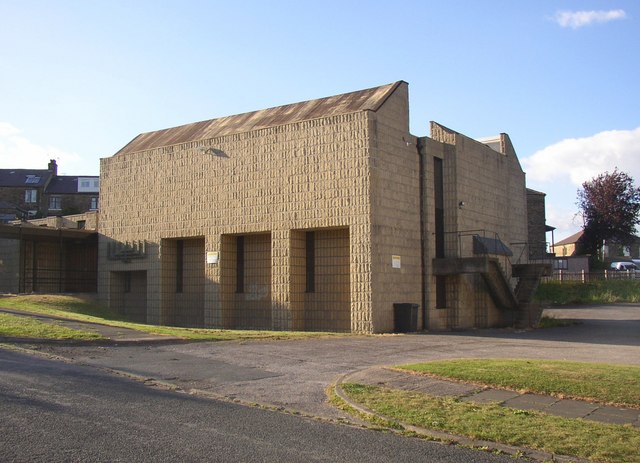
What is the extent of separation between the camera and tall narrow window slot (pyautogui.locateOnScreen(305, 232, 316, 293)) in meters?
24.8

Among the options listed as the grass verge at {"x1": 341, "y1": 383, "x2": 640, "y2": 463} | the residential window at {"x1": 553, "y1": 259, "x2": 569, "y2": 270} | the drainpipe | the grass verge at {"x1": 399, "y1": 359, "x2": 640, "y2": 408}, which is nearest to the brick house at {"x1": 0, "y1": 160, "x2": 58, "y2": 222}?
the residential window at {"x1": 553, "y1": 259, "x2": 569, "y2": 270}

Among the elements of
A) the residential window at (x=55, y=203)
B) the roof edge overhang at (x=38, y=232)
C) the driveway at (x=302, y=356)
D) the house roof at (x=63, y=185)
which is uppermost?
the house roof at (x=63, y=185)

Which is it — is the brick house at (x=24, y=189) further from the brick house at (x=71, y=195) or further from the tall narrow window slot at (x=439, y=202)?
the tall narrow window slot at (x=439, y=202)

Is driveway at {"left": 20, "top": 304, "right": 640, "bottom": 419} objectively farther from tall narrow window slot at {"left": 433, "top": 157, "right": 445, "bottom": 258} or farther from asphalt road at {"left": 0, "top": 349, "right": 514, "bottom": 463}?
tall narrow window slot at {"left": 433, "top": 157, "right": 445, "bottom": 258}

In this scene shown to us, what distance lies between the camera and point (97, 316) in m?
26.7

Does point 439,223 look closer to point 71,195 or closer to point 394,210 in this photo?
point 394,210

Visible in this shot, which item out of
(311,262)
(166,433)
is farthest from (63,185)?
(166,433)

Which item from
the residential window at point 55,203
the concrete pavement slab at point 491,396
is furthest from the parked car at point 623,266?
the residential window at point 55,203

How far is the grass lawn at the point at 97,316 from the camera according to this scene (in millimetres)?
19281

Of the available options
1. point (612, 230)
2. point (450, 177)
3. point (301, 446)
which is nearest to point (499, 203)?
point (450, 177)

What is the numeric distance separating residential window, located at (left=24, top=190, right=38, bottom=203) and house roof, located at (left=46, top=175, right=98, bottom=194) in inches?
60.6

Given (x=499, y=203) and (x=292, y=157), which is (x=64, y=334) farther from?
(x=499, y=203)

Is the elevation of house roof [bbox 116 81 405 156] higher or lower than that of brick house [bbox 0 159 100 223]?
lower

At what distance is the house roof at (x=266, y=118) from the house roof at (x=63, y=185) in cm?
5502
